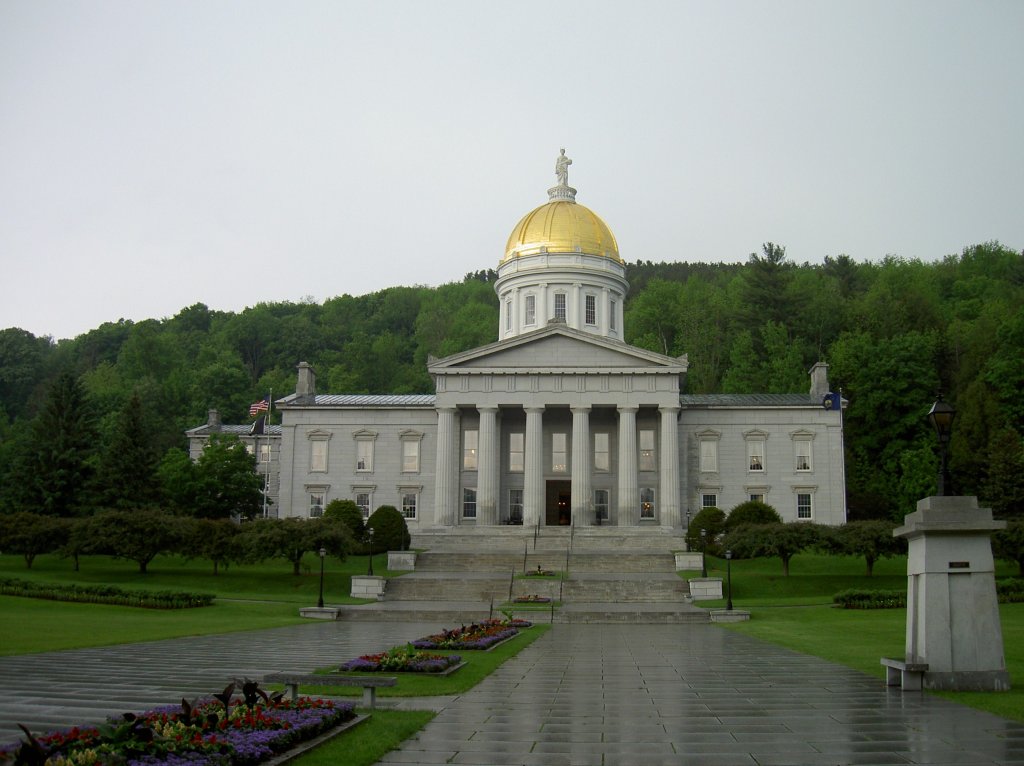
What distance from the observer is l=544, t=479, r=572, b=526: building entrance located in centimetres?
6938

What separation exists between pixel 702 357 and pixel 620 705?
278 feet

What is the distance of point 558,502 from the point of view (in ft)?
229

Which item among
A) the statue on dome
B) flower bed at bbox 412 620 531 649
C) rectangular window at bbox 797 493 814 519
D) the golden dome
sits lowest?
flower bed at bbox 412 620 531 649

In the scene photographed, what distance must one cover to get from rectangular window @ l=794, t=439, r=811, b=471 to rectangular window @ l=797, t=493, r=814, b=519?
6.25 ft

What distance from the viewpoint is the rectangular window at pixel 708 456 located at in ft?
227

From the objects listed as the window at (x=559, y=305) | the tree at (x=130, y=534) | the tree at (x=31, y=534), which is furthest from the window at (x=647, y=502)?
the tree at (x=31, y=534)

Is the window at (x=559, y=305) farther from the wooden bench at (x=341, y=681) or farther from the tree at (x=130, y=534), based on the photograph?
the wooden bench at (x=341, y=681)

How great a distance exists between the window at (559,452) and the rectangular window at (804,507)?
52.8 feet

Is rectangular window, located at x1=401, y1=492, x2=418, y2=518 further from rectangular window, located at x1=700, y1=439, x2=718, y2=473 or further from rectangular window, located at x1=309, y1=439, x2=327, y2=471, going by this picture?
rectangular window, located at x1=700, y1=439, x2=718, y2=473

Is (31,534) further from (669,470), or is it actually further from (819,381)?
(819,381)

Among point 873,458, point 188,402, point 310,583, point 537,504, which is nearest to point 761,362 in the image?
point 873,458

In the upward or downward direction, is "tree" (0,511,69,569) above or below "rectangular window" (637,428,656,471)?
below

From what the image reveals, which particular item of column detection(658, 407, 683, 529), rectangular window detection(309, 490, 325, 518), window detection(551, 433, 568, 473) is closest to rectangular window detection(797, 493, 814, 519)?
column detection(658, 407, 683, 529)

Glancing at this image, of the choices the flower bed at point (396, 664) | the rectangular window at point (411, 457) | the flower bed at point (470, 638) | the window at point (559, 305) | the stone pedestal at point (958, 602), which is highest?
the window at point (559, 305)
